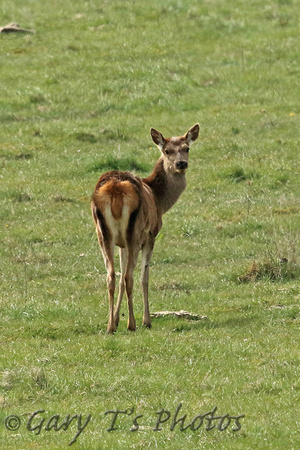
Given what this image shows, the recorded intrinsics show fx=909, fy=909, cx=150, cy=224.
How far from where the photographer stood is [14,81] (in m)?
26.6

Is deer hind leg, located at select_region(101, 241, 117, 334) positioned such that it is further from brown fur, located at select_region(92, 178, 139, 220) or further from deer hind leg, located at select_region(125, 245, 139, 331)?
brown fur, located at select_region(92, 178, 139, 220)

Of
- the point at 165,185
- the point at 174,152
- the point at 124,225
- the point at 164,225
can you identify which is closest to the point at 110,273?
the point at 124,225

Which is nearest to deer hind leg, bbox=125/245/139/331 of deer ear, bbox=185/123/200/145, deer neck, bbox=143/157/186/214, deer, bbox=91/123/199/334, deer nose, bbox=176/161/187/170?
deer, bbox=91/123/199/334

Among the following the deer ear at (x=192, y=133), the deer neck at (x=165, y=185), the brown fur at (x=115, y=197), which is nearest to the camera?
the brown fur at (x=115, y=197)

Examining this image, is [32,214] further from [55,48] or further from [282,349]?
[55,48]

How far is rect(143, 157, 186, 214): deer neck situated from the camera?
1359cm

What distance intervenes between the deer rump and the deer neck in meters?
1.59

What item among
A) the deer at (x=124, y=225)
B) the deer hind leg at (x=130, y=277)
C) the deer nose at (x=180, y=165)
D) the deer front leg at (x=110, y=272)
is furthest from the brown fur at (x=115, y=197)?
the deer nose at (x=180, y=165)

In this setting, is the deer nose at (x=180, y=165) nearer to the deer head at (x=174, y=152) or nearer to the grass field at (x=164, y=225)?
the deer head at (x=174, y=152)

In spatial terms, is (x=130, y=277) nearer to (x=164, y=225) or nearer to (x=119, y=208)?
(x=119, y=208)

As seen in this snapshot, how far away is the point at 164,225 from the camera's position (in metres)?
17.8

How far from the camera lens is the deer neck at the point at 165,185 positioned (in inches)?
535

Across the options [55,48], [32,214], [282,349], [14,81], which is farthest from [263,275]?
[55,48]

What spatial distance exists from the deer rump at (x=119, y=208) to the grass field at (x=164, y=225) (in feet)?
4.15
